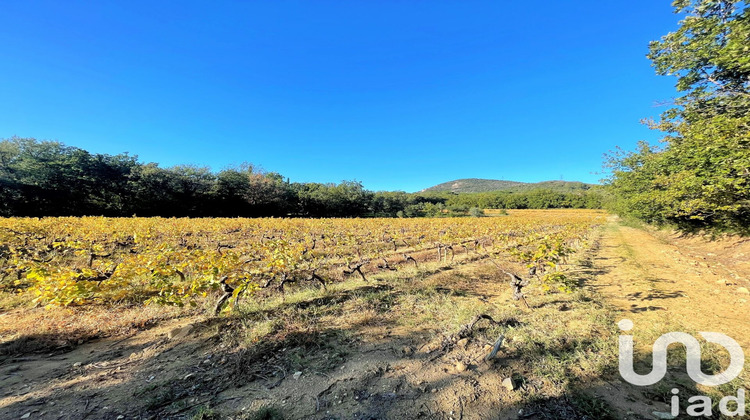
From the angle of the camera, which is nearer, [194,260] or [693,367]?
[693,367]

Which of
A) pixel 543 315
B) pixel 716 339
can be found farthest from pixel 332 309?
pixel 716 339

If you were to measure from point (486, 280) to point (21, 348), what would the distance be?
9599 millimetres

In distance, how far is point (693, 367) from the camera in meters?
3.10

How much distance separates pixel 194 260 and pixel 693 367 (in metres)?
8.02

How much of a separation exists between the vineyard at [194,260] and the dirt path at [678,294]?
1.34 meters

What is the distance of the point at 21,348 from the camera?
148 inches

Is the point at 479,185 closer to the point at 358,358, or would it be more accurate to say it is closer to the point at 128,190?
the point at 128,190

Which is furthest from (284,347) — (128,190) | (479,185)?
(479,185)

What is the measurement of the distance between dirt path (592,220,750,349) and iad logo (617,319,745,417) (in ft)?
1.10

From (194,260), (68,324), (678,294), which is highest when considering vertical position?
(194,260)

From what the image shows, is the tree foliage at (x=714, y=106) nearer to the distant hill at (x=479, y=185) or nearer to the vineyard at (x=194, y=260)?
the vineyard at (x=194, y=260)

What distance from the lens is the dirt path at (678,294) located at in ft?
14.7

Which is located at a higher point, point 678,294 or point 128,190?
point 128,190

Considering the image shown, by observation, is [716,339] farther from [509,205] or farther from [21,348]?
[509,205]
